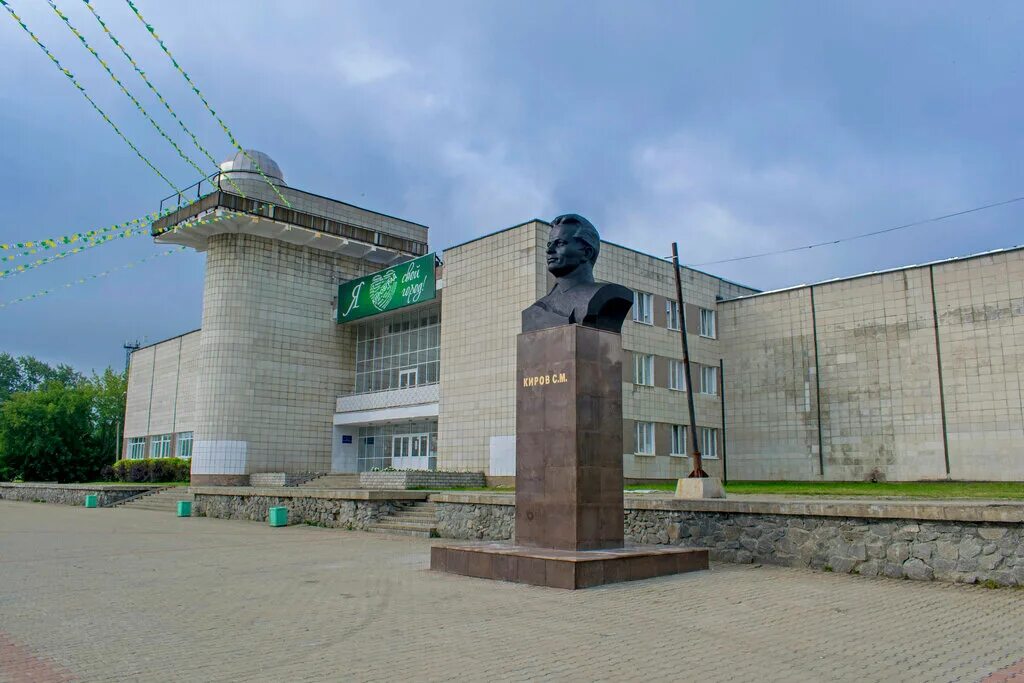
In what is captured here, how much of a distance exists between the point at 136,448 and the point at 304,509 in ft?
93.7

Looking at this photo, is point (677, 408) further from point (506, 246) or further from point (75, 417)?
point (75, 417)

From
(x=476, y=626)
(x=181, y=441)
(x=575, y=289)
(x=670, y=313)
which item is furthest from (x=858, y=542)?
(x=181, y=441)

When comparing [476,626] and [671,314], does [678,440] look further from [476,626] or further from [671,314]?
[476,626]

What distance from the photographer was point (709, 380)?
3036 cm

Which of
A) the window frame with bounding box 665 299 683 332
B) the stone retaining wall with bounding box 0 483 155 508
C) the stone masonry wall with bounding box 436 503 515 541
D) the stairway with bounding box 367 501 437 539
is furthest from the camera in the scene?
the stone retaining wall with bounding box 0 483 155 508

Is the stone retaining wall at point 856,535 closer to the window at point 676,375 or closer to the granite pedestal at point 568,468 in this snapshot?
the granite pedestal at point 568,468

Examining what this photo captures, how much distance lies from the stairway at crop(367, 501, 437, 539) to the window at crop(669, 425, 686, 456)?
12.6 metres

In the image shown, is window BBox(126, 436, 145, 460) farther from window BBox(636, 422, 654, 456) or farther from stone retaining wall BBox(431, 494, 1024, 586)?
stone retaining wall BBox(431, 494, 1024, 586)

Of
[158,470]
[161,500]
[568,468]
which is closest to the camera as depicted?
[568,468]

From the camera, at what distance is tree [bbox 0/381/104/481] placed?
4697 centimetres

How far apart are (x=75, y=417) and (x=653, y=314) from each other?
3878 centimetres

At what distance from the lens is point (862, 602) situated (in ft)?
26.5

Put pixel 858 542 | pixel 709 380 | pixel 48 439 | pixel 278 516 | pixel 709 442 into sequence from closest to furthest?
pixel 858 542 < pixel 278 516 < pixel 709 442 < pixel 709 380 < pixel 48 439

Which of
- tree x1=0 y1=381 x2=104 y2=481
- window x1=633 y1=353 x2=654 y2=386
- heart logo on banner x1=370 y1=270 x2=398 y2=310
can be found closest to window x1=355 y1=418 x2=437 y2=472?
heart logo on banner x1=370 y1=270 x2=398 y2=310
